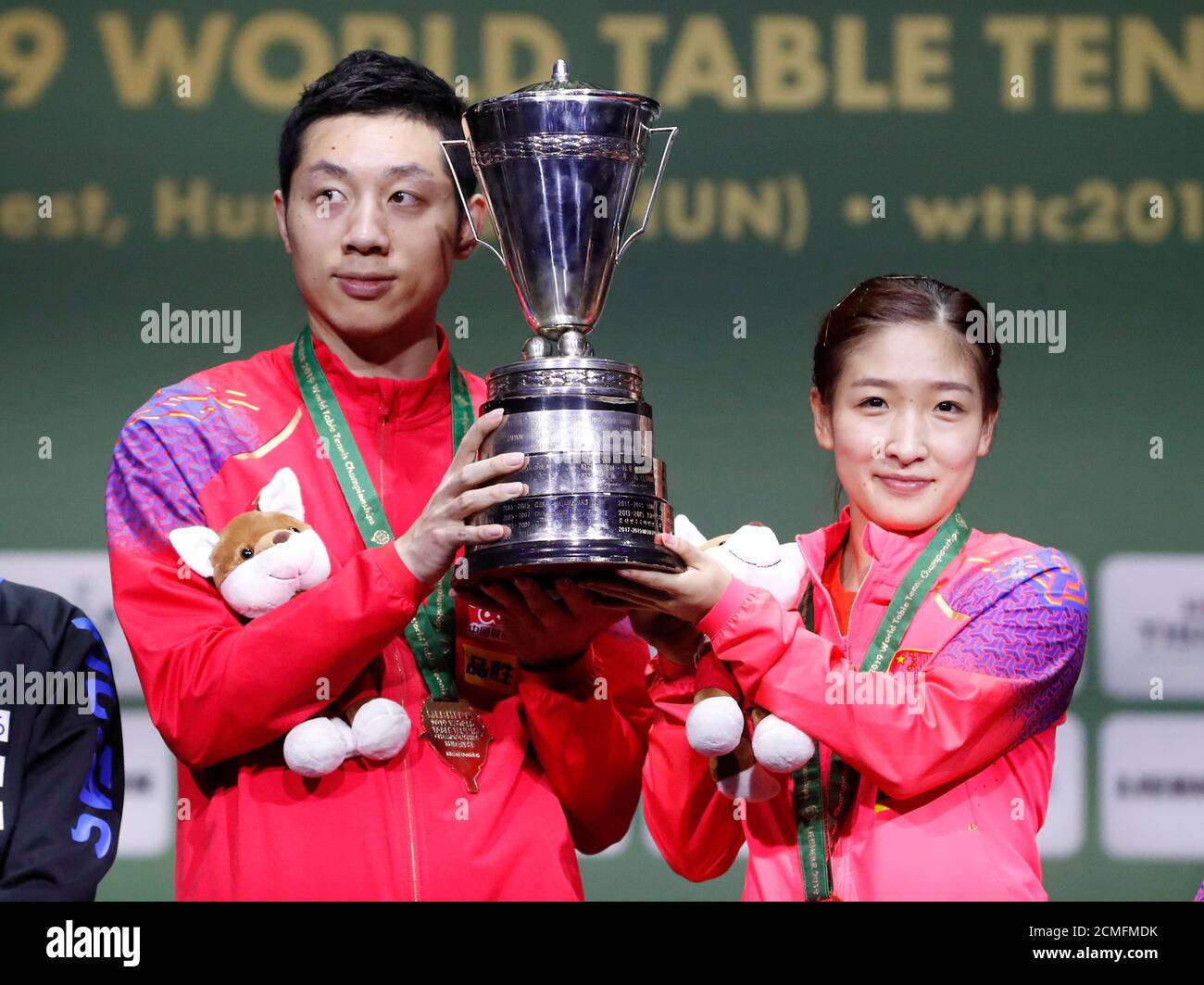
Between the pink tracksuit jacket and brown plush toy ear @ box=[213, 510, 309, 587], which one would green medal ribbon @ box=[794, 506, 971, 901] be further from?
brown plush toy ear @ box=[213, 510, 309, 587]

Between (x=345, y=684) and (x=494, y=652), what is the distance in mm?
247

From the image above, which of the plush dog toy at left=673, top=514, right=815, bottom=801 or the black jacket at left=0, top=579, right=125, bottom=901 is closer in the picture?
the plush dog toy at left=673, top=514, right=815, bottom=801

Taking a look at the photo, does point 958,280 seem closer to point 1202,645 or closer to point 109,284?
point 1202,645

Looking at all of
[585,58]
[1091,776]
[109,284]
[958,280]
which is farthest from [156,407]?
[1091,776]

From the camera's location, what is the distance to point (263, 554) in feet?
8.44

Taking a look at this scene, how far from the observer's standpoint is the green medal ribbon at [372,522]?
2.71 metres

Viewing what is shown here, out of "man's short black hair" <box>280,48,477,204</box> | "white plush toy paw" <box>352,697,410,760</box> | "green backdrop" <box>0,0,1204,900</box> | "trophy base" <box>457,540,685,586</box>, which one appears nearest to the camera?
"trophy base" <box>457,540,685,586</box>

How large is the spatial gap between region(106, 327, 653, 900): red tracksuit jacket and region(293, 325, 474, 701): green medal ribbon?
0.06 ft

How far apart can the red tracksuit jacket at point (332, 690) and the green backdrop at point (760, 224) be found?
0.81 meters

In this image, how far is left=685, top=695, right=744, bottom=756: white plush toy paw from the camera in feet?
8.30

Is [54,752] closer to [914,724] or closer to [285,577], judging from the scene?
[285,577]

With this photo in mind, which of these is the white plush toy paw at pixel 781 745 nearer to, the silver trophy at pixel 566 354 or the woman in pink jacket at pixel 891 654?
the woman in pink jacket at pixel 891 654

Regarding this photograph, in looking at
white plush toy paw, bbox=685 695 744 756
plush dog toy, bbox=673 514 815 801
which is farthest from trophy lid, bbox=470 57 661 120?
white plush toy paw, bbox=685 695 744 756

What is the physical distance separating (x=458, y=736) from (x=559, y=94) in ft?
2.85
